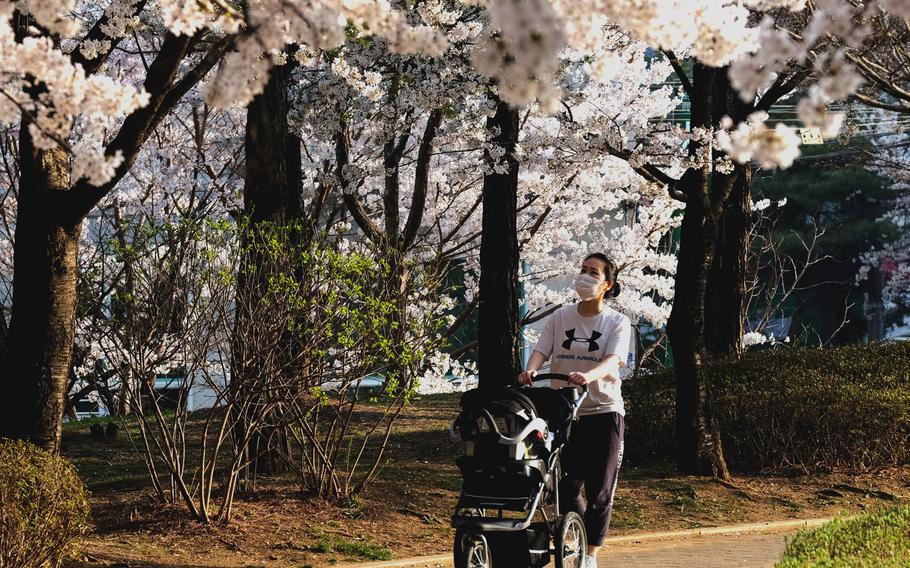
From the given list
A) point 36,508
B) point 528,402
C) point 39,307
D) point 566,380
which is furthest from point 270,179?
point 528,402

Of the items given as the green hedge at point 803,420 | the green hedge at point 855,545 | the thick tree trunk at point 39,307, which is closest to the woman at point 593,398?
the green hedge at point 855,545

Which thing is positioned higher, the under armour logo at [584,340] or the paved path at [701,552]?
the under armour logo at [584,340]

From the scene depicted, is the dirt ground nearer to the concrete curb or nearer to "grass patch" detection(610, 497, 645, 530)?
"grass patch" detection(610, 497, 645, 530)

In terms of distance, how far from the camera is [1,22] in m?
4.27

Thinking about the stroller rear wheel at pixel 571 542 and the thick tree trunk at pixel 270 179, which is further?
the thick tree trunk at pixel 270 179

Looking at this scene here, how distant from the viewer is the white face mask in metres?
6.39

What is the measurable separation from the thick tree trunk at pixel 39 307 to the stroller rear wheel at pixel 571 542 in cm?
358

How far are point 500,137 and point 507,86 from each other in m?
8.24

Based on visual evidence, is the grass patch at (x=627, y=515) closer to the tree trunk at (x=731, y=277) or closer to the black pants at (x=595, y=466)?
the black pants at (x=595, y=466)

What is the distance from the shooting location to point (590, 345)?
6.46 metres

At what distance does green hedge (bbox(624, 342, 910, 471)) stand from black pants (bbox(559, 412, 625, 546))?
497 centimetres

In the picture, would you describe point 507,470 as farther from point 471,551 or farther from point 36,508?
point 36,508

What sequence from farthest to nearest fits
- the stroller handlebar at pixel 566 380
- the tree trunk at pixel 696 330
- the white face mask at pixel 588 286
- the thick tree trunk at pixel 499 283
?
the thick tree trunk at pixel 499 283 < the tree trunk at pixel 696 330 < the white face mask at pixel 588 286 < the stroller handlebar at pixel 566 380

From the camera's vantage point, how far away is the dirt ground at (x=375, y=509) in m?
7.58
